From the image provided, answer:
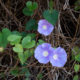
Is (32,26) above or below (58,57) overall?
above

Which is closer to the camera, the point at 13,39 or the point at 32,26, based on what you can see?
the point at 13,39

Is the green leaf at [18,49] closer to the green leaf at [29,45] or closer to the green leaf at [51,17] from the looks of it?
the green leaf at [29,45]

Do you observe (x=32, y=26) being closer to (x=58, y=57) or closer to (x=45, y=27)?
(x=45, y=27)

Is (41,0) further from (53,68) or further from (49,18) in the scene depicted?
(53,68)

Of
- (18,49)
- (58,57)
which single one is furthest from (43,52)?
(18,49)

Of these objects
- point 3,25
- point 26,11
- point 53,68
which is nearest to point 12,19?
point 3,25

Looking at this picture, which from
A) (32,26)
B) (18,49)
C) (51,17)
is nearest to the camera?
(18,49)
